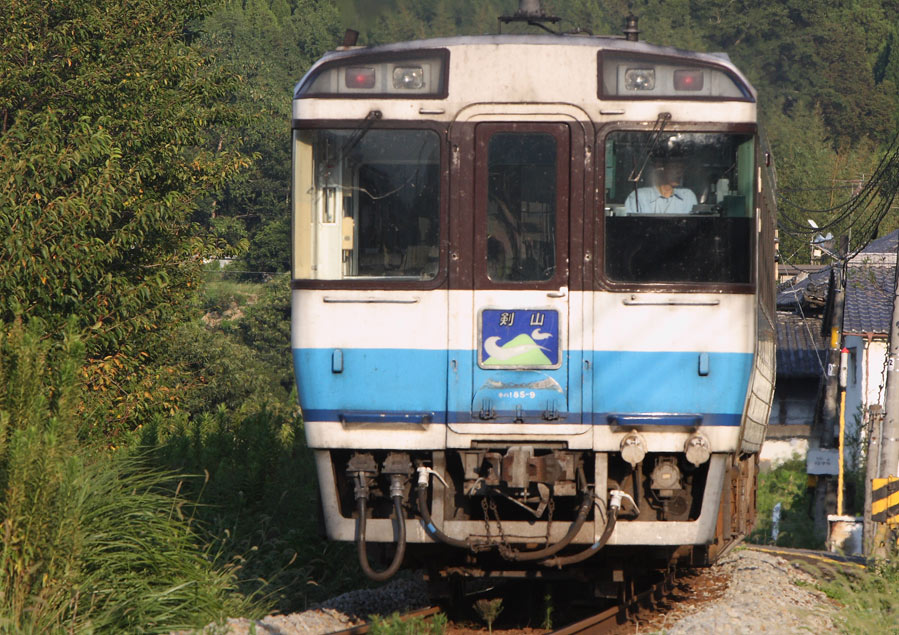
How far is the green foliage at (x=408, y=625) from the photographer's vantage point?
6293 mm

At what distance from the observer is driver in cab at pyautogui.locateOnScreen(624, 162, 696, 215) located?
7137 millimetres

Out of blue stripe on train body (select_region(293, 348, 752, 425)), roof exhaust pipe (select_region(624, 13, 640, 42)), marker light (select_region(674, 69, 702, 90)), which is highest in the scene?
roof exhaust pipe (select_region(624, 13, 640, 42))

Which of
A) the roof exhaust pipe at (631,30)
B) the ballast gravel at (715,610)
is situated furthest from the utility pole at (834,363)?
the roof exhaust pipe at (631,30)

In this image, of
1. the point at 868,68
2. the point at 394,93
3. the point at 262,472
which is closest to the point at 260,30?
the point at 868,68

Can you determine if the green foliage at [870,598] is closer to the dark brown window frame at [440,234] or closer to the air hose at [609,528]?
the air hose at [609,528]

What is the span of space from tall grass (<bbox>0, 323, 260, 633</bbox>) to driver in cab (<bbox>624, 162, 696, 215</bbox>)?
326 cm

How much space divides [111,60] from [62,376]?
9065mm

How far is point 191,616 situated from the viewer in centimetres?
732

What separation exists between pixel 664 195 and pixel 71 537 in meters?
3.73

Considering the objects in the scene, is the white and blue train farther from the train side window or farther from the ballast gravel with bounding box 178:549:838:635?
the ballast gravel with bounding box 178:549:838:635

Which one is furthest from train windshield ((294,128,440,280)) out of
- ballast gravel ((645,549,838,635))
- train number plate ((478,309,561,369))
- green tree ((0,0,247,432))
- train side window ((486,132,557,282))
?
green tree ((0,0,247,432))

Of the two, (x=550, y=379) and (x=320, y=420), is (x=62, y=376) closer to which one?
(x=320, y=420)

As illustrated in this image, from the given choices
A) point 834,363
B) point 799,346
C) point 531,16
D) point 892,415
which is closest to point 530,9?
point 531,16

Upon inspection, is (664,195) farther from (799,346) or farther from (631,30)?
(799,346)
